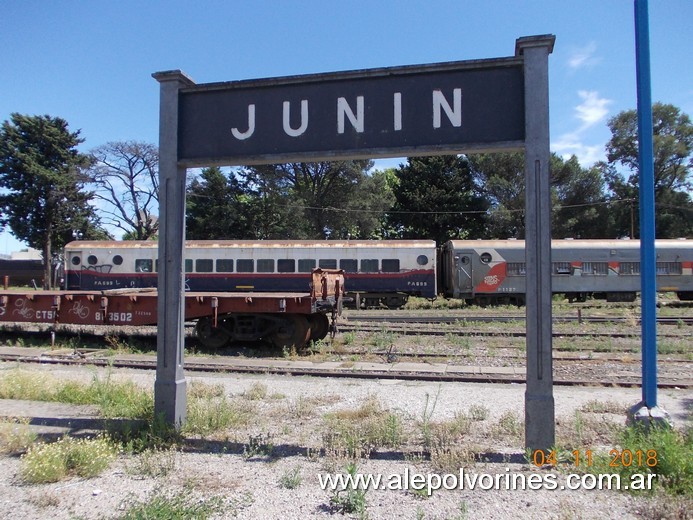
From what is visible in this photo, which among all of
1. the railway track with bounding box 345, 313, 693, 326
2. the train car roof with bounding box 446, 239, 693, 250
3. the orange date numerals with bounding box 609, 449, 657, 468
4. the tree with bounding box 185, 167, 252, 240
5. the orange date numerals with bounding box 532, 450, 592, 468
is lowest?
the orange date numerals with bounding box 532, 450, 592, 468

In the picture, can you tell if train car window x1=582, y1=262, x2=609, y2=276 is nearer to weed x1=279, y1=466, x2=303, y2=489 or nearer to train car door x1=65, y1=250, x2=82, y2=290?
weed x1=279, y1=466, x2=303, y2=489

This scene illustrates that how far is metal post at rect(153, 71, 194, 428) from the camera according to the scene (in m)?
5.55

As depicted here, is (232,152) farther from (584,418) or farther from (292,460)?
(584,418)

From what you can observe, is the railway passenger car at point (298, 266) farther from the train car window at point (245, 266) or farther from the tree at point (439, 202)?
the tree at point (439, 202)

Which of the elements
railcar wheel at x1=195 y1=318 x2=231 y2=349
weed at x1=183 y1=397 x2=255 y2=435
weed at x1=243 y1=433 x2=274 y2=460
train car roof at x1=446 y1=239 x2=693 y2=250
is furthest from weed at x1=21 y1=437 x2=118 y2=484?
train car roof at x1=446 y1=239 x2=693 y2=250

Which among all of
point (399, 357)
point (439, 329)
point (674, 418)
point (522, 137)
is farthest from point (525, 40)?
point (439, 329)

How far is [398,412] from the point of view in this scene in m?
6.50

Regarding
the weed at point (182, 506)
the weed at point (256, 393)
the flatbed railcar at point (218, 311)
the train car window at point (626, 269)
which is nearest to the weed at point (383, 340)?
the flatbed railcar at point (218, 311)

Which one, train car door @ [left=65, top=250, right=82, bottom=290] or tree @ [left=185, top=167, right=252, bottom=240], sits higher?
tree @ [left=185, top=167, right=252, bottom=240]

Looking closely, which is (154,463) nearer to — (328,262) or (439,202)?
(328,262)

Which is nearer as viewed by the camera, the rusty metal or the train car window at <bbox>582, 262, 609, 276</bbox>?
the rusty metal

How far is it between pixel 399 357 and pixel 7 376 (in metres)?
7.35

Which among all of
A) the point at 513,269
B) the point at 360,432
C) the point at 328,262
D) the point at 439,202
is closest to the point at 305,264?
the point at 328,262
